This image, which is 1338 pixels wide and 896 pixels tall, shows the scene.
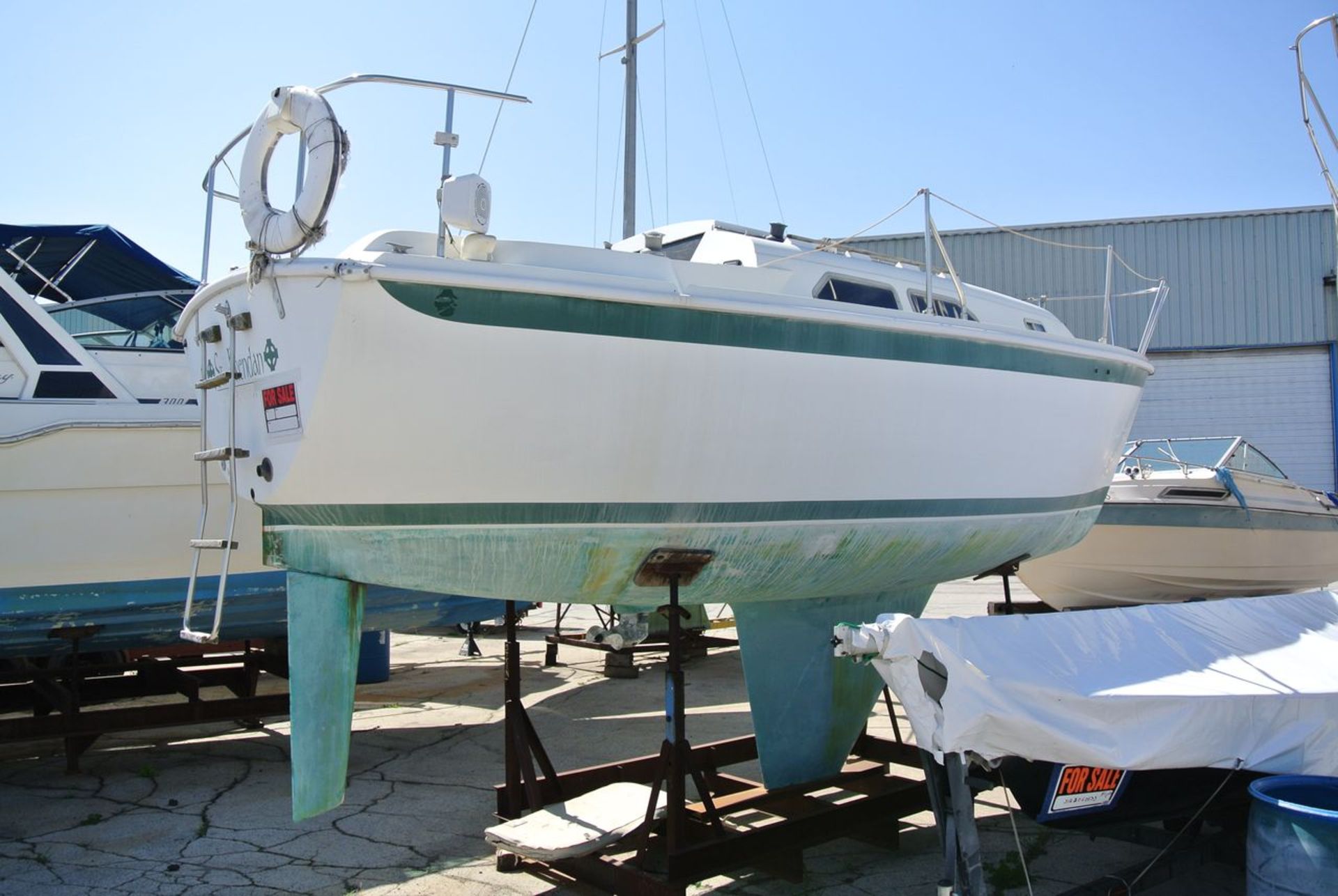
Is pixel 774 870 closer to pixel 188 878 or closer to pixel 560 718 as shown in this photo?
pixel 188 878

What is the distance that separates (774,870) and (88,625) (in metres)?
4.09

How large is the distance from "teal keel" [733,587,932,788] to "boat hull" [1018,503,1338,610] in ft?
15.4

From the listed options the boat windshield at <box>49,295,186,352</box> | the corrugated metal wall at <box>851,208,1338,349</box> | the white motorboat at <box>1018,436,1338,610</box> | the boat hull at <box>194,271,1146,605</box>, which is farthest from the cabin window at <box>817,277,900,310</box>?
the corrugated metal wall at <box>851,208,1338,349</box>

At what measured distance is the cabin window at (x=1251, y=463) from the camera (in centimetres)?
919

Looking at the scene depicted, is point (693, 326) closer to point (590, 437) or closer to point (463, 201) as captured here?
point (590, 437)

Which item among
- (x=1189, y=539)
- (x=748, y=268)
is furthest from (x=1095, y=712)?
(x=1189, y=539)

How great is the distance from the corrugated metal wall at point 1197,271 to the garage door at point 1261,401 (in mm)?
281

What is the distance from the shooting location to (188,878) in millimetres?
4141

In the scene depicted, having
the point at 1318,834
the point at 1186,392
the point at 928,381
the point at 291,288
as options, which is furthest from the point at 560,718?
the point at 1186,392

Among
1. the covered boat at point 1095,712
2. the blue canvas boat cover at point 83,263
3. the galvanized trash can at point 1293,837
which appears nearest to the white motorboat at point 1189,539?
the covered boat at point 1095,712

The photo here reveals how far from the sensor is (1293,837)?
116 inches

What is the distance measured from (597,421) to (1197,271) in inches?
628

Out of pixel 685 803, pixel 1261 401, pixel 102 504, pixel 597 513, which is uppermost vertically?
pixel 1261 401

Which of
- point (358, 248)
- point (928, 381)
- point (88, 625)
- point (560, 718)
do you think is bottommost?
point (560, 718)
